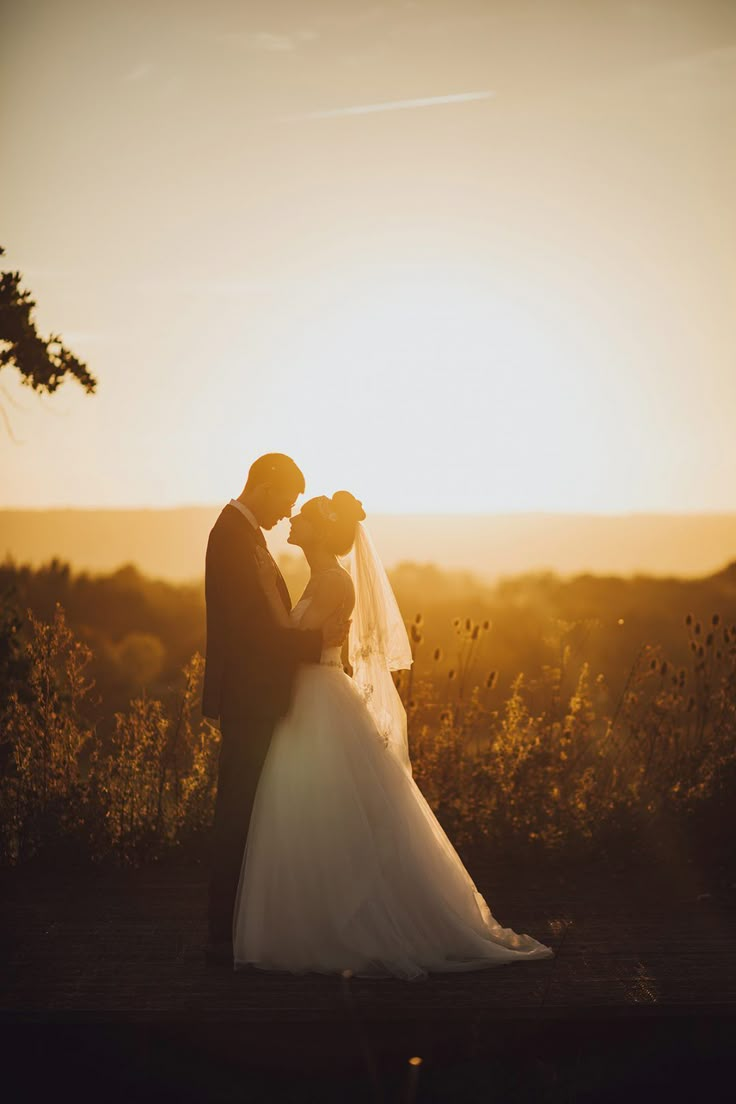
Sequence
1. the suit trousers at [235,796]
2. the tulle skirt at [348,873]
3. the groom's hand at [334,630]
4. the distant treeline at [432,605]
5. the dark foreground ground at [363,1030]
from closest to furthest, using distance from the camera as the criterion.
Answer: the dark foreground ground at [363,1030]
the tulle skirt at [348,873]
the suit trousers at [235,796]
the groom's hand at [334,630]
the distant treeline at [432,605]

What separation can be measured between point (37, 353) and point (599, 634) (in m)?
3.87

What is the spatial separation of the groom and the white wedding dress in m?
0.12

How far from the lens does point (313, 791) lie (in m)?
5.13

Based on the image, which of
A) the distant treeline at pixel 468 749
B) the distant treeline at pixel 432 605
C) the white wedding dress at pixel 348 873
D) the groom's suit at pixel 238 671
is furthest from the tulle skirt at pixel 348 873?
the distant treeline at pixel 432 605

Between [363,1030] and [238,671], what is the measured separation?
1752 mm

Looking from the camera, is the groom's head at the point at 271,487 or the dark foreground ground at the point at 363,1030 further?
the groom's head at the point at 271,487

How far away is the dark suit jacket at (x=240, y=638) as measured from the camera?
528 cm

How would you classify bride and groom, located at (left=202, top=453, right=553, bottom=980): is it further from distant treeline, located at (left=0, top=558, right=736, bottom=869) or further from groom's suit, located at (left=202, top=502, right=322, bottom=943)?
distant treeline, located at (left=0, top=558, right=736, bottom=869)

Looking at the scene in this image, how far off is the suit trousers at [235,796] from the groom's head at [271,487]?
0.98 metres

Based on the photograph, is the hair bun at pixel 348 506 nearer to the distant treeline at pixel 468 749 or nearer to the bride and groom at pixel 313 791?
the bride and groom at pixel 313 791

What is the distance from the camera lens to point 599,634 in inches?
289

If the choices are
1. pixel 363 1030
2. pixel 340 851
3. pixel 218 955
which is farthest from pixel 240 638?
pixel 363 1030

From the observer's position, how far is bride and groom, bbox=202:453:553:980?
489 centimetres

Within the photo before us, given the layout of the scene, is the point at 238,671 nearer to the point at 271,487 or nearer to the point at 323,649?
the point at 323,649
